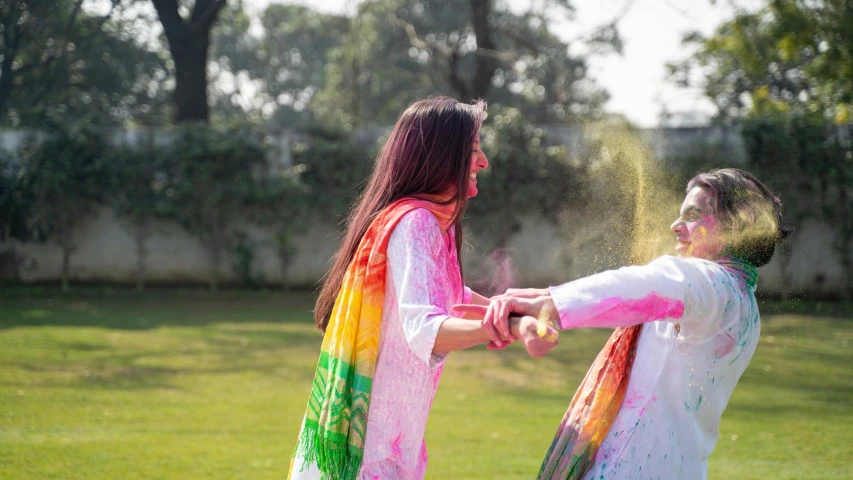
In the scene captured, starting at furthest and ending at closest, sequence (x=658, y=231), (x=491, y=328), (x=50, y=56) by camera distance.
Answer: (x=50, y=56)
(x=658, y=231)
(x=491, y=328)

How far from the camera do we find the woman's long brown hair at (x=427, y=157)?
2.19 metres

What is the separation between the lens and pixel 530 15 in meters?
22.6

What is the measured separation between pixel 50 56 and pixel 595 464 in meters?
16.3

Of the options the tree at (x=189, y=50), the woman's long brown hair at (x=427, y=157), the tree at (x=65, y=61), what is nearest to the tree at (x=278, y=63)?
the tree at (x=65, y=61)

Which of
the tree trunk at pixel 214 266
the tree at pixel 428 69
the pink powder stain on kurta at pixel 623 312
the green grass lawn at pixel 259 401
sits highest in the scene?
the tree at pixel 428 69

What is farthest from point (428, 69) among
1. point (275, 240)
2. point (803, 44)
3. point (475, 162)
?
point (475, 162)

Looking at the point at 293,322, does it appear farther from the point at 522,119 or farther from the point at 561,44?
the point at 561,44

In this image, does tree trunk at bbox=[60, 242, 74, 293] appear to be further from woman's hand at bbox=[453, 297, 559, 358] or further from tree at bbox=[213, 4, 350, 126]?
tree at bbox=[213, 4, 350, 126]

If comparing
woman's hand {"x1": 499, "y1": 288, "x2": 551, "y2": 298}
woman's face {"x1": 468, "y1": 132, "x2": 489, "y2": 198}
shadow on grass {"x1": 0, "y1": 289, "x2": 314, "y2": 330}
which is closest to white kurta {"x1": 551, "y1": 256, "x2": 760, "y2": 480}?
woman's hand {"x1": 499, "y1": 288, "x2": 551, "y2": 298}

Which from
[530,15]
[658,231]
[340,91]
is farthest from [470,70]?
[658,231]

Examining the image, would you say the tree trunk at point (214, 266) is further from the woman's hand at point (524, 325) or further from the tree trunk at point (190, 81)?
the woman's hand at point (524, 325)

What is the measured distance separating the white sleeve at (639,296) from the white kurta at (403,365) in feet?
1.09

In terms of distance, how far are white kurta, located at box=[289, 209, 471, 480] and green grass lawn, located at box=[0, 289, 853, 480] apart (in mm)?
2408

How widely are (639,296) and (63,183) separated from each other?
13.3 m
